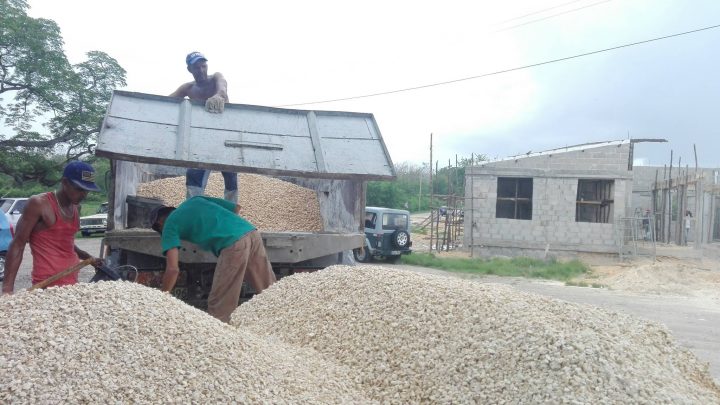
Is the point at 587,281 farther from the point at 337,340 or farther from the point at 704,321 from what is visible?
the point at 337,340

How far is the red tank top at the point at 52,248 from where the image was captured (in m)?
3.70

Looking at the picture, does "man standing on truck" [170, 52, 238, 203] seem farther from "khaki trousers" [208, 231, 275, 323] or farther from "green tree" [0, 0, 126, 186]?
"green tree" [0, 0, 126, 186]

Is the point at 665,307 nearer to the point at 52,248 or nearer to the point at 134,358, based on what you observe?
the point at 52,248

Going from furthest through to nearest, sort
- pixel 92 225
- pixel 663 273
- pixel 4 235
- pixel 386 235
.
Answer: pixel 92 225, pixel 386 235, pixel 663 273, pixel 4 235

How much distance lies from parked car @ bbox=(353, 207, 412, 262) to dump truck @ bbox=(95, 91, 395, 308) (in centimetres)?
1034

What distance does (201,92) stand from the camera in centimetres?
597

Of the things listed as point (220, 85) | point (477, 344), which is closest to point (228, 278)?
point (477, 344)

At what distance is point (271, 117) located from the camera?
18.4ft

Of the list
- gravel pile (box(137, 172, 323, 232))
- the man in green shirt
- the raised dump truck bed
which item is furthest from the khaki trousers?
gravel pile (box(137, 172, 323, 232))

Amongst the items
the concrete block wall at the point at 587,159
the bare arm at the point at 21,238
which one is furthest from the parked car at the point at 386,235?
the bare arm at the point at 21,238

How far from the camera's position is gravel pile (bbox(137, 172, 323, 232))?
577cm

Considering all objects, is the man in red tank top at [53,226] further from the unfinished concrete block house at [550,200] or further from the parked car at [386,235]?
the unfinished concrete block house at [550,200]

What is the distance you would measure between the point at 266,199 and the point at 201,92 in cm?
128

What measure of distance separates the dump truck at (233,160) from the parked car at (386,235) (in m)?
10.3
